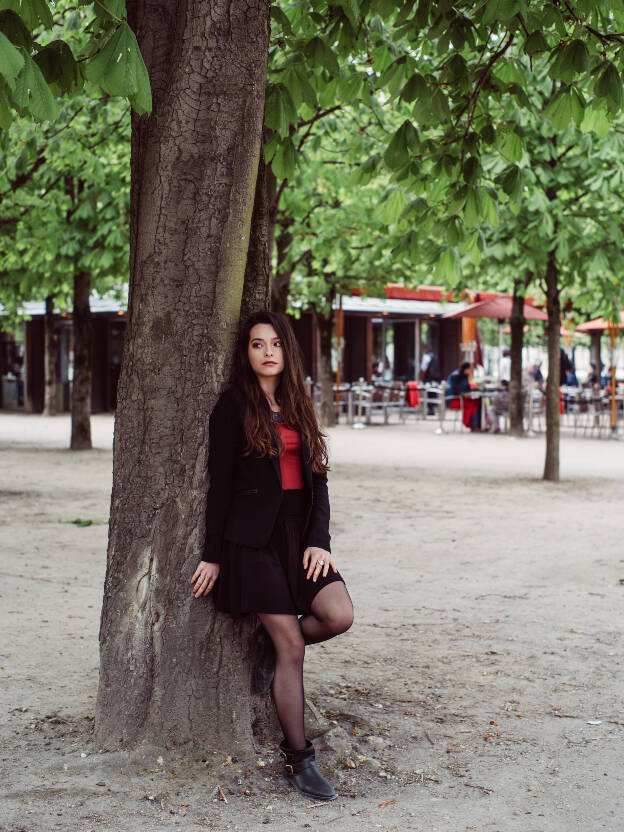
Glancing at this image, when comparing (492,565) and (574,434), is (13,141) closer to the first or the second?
(492,565)

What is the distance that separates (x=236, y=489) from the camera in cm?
401

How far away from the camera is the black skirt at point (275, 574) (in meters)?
3.95

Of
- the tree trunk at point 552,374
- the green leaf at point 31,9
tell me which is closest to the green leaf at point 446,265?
the green leaf at point 31,9

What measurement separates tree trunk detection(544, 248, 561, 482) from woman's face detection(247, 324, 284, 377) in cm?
1009

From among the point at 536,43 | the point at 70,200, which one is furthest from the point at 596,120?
the point at 70,200

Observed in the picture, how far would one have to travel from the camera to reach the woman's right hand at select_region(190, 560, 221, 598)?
4020mm

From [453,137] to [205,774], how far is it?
400 centimetres

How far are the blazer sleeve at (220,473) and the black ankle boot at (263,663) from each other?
0.43 m

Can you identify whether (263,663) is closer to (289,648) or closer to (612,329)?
(289,648)

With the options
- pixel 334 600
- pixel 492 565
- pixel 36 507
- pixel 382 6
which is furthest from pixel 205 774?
pixel 36 507

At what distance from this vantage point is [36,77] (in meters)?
3.06

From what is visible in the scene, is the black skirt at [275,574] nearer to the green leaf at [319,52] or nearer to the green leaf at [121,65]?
the green leaf at [121,65]

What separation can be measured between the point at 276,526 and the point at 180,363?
2.37 ft

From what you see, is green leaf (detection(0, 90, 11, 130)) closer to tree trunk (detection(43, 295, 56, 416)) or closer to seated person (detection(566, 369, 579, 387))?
tree trunk (detection(43, 295, 56, 416))
